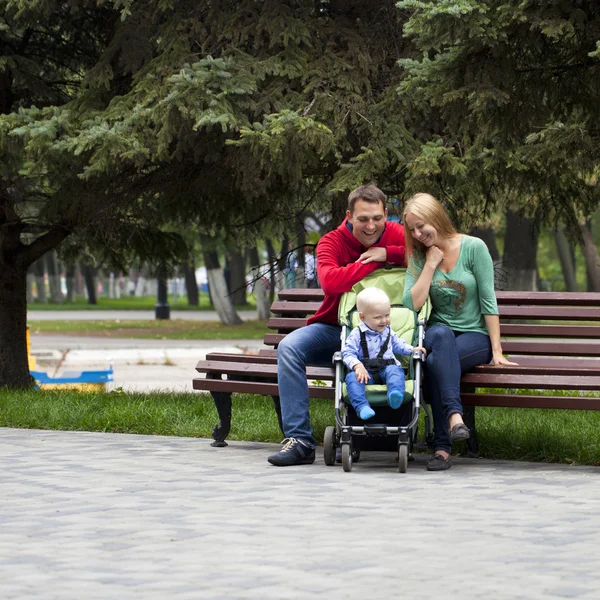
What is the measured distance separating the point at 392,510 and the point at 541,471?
4.97 feet

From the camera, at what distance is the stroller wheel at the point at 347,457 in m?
6.98

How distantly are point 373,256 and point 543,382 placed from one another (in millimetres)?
1263

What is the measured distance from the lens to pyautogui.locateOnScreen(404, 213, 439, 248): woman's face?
7.39 metres

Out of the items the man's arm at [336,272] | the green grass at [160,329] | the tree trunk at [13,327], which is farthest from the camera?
the green grass at [160,329]

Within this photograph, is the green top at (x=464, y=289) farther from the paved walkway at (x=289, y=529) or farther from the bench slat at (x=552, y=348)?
the paved walkway at (x=289, y=529)

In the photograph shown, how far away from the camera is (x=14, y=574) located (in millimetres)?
4609

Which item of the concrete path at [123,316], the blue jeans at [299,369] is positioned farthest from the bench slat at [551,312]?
the concrete path at [123,316]

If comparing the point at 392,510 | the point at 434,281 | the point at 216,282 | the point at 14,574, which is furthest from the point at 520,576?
the point at 216,282

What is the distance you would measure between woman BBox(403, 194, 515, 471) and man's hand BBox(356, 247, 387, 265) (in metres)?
0.18

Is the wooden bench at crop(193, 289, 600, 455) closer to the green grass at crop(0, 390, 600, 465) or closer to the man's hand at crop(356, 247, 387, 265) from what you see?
the green grass at crop(0, 390, 600, 465)

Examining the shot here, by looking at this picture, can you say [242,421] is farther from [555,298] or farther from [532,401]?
[532,401]

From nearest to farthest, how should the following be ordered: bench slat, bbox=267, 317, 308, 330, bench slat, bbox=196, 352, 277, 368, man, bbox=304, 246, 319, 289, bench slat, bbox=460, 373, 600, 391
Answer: bench slat, bbox=460, 373, 600, 391
bench slat, bbox=196, 352, 277, 368
bench slat, bbox=267, 317, 308, 330
man, bbox=304, 246, 319, 289

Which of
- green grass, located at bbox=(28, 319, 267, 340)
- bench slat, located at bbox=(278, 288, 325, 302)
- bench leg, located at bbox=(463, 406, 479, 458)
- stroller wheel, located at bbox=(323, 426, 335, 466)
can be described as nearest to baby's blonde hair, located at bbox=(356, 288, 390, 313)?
stroller wheel, located at bbox=(323, 426, 335, 466)

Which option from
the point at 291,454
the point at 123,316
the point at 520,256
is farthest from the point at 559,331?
the point at 123,316
